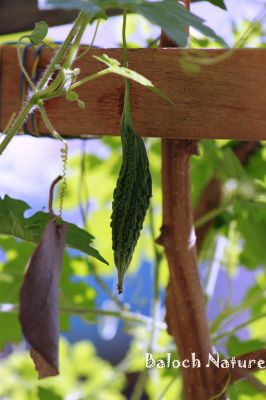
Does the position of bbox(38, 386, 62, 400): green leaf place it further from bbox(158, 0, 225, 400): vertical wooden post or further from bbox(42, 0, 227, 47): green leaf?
bbox(42, 0, 227, 47): green leaf

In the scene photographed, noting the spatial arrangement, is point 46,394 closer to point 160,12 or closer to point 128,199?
point 128,199

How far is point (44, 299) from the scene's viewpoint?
0.46 metres

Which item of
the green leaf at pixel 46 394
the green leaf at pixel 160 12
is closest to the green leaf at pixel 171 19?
the green leaf at pixel 160 12

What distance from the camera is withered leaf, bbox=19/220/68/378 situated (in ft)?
1.42

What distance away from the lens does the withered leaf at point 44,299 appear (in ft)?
1.42

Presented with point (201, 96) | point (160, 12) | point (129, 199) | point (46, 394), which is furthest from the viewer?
point (46, 394)

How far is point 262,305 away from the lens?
1.52 m

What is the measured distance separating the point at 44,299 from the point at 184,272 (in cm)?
38

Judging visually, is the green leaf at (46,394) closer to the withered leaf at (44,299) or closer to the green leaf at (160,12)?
the withered leaf at (44,299)

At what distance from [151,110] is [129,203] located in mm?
199

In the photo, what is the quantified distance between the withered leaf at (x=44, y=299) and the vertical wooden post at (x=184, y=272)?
0.97 feet

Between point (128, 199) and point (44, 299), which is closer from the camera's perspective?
point (44, 299)

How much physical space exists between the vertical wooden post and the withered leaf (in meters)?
0.30

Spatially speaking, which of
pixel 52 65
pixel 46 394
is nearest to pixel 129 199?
pixel 52 65
